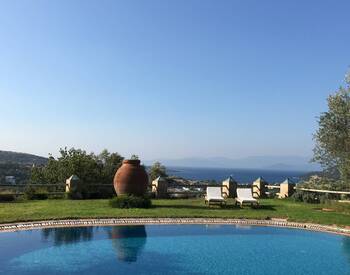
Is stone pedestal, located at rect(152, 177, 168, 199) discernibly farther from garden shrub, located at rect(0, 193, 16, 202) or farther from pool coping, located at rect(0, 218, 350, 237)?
pool coping, located at rect(0, 218, 350, 237)

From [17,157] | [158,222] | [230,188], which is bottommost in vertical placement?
[158,222]

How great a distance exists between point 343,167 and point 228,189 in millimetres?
5967

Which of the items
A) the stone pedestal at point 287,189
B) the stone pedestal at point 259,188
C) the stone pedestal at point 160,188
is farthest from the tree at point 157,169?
the stone pedestal at point 287,189

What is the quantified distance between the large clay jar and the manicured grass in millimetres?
887

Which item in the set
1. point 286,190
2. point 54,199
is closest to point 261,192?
point 286,190

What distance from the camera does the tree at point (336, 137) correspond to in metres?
22.8

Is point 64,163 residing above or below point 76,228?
above

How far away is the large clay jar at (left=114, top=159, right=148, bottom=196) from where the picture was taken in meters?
19.2

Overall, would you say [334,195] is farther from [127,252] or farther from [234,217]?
[127,252]

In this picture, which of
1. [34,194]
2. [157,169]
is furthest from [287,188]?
[157,169]

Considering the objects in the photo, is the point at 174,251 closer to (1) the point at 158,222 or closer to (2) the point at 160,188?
(1) the point at 158,222

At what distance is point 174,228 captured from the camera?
48.2ft

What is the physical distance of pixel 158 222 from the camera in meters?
15.2

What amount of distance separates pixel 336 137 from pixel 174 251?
14073mm
